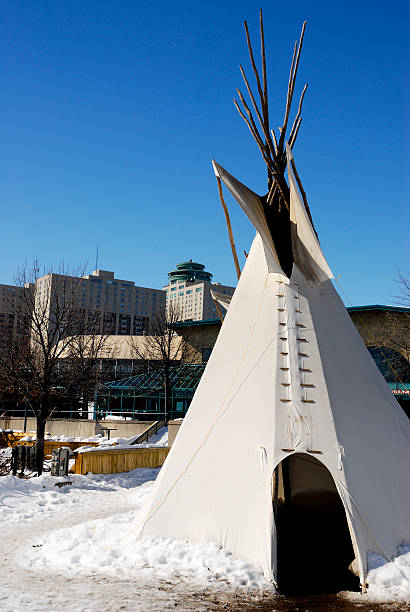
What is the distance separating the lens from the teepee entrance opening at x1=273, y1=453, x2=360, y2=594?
21.0 ft

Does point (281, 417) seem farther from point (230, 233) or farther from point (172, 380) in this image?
point (172, 380)

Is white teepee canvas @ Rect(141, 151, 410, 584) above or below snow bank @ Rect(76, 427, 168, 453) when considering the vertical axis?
above

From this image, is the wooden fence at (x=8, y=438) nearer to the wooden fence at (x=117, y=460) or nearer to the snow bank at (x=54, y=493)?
the wooden fence at (x=117, y=460)

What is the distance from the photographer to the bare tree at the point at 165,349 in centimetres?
2783

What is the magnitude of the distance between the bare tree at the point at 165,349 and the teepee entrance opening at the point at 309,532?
16715 millimetres

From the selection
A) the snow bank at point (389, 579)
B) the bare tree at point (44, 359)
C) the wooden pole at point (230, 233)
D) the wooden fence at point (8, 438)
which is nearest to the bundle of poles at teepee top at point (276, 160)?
the wooden pole at point (230, 233)

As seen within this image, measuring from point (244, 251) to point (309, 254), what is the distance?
7.35 ft

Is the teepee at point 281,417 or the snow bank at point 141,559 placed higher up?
the teepee at point 281,417

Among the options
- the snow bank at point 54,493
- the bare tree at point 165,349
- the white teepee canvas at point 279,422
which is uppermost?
the bare tree at point 165,349

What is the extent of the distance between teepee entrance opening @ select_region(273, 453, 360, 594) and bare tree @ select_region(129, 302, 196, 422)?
16715mm

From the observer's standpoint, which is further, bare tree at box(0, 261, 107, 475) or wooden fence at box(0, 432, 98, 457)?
wooden fence at box(0, 432, 98, 457)

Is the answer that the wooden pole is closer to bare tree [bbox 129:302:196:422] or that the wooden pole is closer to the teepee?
the teepee

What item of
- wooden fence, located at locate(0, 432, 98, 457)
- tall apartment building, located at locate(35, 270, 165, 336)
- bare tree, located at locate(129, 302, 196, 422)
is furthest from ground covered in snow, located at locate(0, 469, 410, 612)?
tall apartment building, located at locate(35, 270, 165, 336)

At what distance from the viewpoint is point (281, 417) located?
686cm
